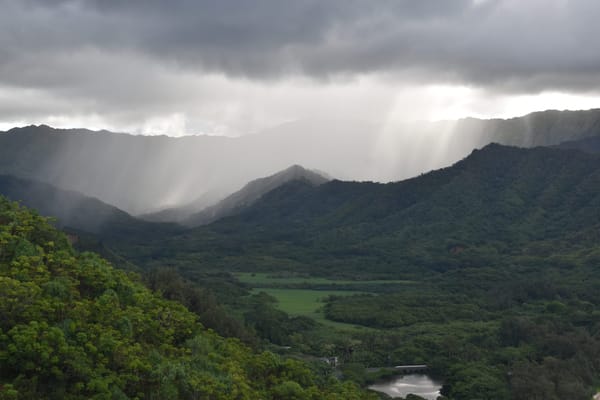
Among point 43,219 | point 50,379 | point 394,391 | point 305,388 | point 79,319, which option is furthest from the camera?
point 394,391

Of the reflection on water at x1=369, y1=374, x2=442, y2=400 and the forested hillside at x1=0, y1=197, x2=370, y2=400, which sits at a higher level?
the forested hillside at x1=0, y1=197, x2=370, y2=400

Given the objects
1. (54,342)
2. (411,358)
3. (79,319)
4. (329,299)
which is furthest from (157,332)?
(329,299)

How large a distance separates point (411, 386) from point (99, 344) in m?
74.4

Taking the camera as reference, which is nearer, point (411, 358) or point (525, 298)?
point (411, 358)

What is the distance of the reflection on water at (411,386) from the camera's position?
11120cm

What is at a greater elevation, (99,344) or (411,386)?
(99,344)

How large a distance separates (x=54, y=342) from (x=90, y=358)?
2397 millimetres

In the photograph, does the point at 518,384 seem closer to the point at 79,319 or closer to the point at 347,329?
the point at 347,329

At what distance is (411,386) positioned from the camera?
116812 millimetres

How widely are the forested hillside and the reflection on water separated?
46.8 metres

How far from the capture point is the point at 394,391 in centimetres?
11281

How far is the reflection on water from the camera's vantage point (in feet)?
365

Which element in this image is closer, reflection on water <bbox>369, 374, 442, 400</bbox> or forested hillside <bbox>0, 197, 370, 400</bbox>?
forested hillside <bbox>0, 197, 370, 400</bbox>

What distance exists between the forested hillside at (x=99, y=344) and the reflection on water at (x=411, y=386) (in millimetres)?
46793
